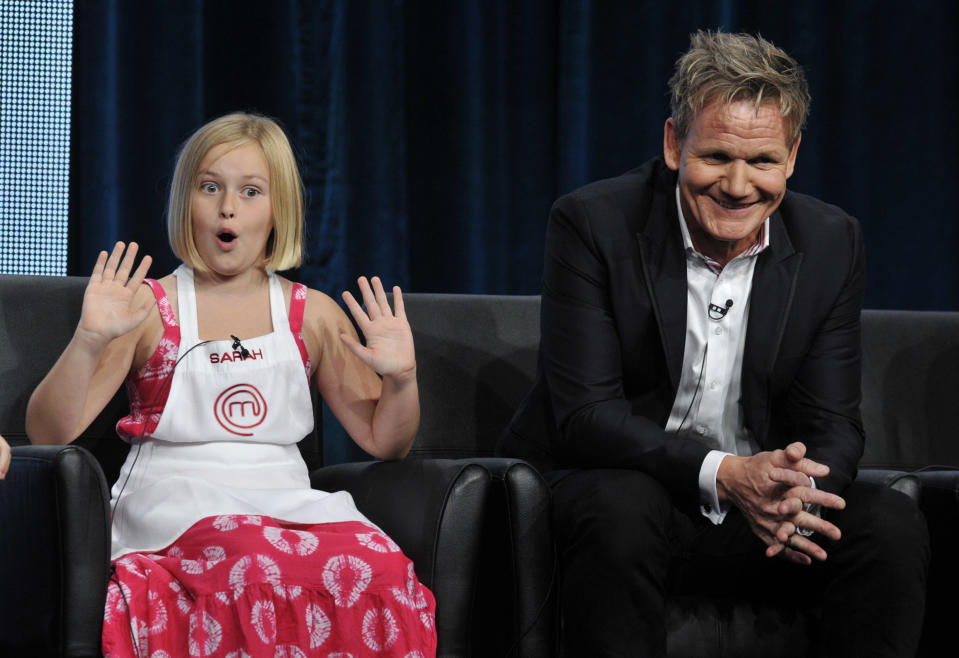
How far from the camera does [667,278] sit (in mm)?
1996

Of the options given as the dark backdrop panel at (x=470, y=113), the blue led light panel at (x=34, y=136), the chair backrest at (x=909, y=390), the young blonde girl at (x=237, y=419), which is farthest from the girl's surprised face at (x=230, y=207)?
the chair backrest at (x=909, y=390)

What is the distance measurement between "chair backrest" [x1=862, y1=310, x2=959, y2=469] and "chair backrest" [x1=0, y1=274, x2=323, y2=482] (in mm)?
1640

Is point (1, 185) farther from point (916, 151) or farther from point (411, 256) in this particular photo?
point (916, 151)

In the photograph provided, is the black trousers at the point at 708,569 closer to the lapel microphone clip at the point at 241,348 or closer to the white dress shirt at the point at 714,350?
the white dress shirt at the point at 714,350

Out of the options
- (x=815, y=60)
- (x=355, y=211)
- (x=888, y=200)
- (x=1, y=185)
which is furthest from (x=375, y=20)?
(x=888, y=200)

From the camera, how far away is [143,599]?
5.26 feet

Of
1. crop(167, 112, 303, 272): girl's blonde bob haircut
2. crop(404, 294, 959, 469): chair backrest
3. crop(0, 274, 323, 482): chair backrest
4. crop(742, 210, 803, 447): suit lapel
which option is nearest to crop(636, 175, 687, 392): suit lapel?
crop(742, 210, 803, 447): suit lapel

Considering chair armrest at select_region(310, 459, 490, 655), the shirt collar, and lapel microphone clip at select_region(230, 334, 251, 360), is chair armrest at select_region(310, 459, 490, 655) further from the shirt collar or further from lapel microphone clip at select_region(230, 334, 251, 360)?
the shirt collar

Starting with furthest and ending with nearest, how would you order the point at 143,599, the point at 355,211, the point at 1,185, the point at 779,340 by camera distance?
the point at 355,211, the point at 1,185, the point at 779,340, the point at 143,599

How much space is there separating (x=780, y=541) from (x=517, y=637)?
44 centimetres

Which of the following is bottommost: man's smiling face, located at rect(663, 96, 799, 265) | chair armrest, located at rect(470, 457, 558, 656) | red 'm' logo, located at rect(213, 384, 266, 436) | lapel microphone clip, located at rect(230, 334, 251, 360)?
chair armrest, located at rect(470, 457, 558, 656)

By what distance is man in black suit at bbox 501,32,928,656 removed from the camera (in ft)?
5.60

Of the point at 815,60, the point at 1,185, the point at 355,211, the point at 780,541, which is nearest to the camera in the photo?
the point at 780,541

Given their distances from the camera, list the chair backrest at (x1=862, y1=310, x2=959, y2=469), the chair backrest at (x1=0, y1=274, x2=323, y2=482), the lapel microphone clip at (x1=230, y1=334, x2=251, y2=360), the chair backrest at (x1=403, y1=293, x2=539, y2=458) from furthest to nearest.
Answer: the chair backrest at (x1=862, y1=310, x2=959, y2=469)
the chair backrest at (x1=403, y1=293, x2=539, y2=458)
the chair backrest at (x1=0, y1=274, x2=323, y2=482)
the lapel microphone clip at (x1=230, y1=334, x2=251, y2=360)
